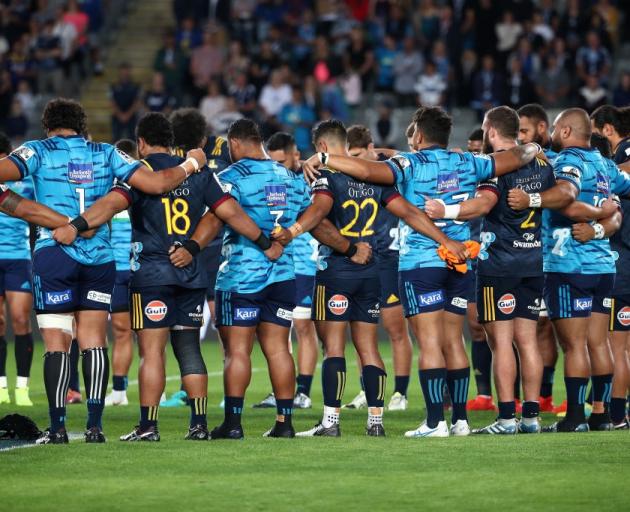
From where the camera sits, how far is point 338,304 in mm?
10617

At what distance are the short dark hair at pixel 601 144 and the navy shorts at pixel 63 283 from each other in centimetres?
475

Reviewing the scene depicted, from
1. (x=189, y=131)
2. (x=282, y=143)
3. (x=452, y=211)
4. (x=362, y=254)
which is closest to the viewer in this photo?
(x=452, y=211)

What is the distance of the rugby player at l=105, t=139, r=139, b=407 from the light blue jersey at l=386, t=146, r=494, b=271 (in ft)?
12.9

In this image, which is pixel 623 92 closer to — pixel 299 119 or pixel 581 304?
pixel 299 119

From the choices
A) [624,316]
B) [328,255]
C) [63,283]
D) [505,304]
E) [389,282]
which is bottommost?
[624,316]

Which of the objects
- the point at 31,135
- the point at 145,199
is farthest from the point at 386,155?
the point at 31,135

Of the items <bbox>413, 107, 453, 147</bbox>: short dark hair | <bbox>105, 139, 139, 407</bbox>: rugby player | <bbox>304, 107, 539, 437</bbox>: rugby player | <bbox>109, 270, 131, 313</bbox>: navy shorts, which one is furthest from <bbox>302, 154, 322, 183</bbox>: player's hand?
<bbox>109, 270, 131, 313</bbox>: navy shorts

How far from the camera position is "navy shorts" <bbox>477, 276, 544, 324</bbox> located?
10680mm

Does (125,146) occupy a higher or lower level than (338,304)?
higher

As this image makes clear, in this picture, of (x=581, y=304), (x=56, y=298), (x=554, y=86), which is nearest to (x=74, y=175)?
(x=56, y=298)

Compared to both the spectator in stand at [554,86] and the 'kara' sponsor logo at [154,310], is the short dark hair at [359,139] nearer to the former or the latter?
the 'kara' sponsor logo at [154,310]

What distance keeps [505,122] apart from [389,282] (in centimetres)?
322

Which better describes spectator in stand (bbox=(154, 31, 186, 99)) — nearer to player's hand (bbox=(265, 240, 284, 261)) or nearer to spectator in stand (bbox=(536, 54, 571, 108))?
spectator in stand (bbox=(536, 54, 571, 108))

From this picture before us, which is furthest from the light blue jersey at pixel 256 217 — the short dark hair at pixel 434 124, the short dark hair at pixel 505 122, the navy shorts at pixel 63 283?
the short dark hair at pixel 505 122
